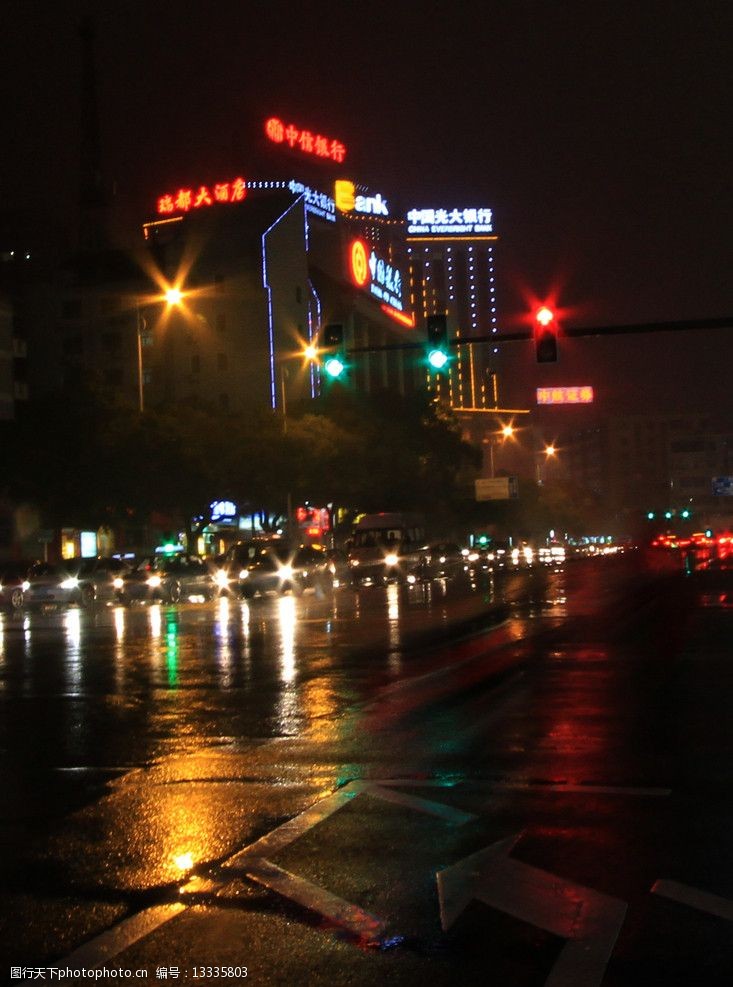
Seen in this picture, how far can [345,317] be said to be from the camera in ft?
373

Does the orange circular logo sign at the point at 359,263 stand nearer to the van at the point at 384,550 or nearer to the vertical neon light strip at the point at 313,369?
the vertical neon light strip at the point at 313,369

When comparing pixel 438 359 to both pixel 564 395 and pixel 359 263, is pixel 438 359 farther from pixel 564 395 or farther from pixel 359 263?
pixel 359 263

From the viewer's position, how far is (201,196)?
94688 mm

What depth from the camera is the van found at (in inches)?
2008

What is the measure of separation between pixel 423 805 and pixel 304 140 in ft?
311

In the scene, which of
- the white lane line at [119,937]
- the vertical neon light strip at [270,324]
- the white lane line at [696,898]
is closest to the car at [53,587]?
the white lane line at [119,937]

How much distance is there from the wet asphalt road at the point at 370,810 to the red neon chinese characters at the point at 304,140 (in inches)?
3218

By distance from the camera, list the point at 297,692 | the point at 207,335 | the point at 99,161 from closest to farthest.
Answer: the point at 297,692 < the point at 207,335 < the point at 99,161

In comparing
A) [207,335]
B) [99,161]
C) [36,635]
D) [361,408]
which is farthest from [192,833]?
[99,161]

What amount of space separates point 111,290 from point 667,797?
8791cm

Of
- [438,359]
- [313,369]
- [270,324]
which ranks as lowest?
[438,359]

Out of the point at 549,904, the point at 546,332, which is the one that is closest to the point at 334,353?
the point at 546,332

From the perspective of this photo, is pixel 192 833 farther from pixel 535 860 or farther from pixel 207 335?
pixel 207 335

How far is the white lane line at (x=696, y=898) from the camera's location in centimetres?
628
